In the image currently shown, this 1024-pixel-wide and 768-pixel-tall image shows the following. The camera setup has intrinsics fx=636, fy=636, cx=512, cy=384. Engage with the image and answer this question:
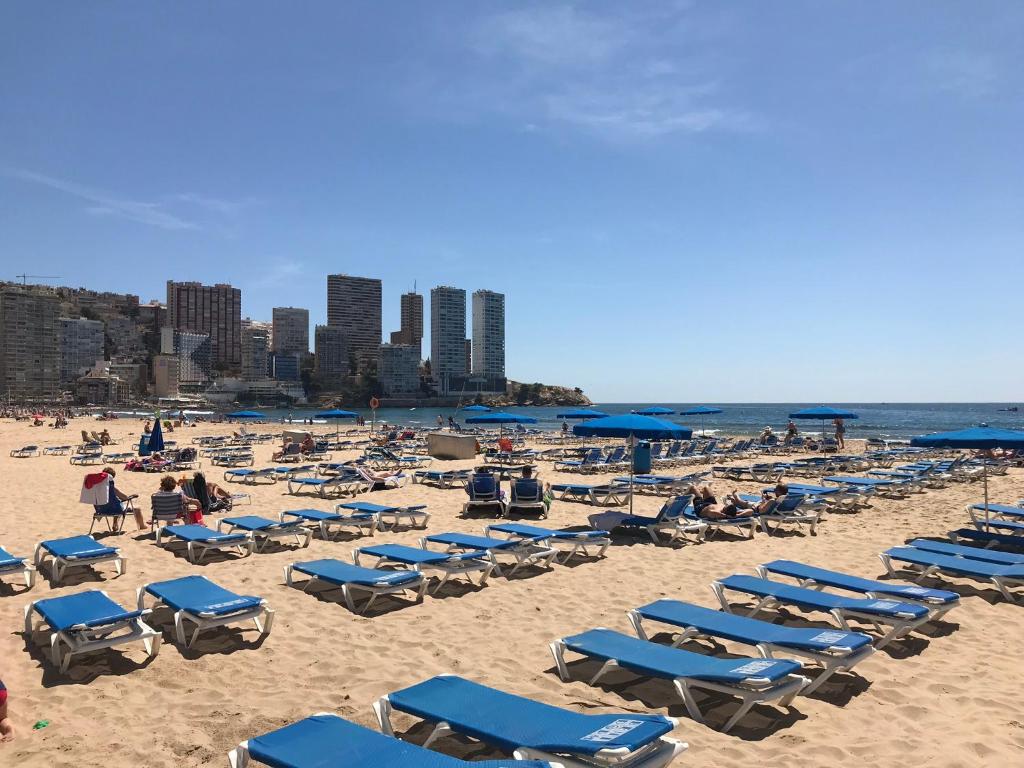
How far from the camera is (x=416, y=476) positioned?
1530 centimetres

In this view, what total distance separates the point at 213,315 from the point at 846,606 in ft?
643

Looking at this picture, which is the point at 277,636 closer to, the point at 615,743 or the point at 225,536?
the point at 225,536

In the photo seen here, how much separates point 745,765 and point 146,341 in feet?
643

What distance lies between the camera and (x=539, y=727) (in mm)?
3072

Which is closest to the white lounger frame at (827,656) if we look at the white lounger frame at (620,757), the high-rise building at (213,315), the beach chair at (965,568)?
the white lounger frame at (620,757)

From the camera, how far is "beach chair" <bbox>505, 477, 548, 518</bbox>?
1056cm

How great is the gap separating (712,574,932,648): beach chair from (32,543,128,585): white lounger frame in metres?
6.20

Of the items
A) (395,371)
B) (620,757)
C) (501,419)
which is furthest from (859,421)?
(395,371)

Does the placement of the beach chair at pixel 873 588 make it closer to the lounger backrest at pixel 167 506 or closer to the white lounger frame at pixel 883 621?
the white lounger frame at pixel 883 621

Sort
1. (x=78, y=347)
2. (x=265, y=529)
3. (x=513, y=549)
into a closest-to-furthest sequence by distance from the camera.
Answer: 1. (x=513, y=549)
2. (x=265, y=529)
3. (x=78, y=347)

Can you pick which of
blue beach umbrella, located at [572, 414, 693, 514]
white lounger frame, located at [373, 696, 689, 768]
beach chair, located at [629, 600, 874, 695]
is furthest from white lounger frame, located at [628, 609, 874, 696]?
blue beach umbrella, located at [572, 414, 693, 514]

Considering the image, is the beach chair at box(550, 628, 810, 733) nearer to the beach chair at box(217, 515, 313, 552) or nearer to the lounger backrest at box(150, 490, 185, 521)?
the beach chair at box(217, 515, 313, 552)

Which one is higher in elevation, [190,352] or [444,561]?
[190,352]

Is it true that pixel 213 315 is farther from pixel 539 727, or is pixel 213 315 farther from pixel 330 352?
pixel 539 727
